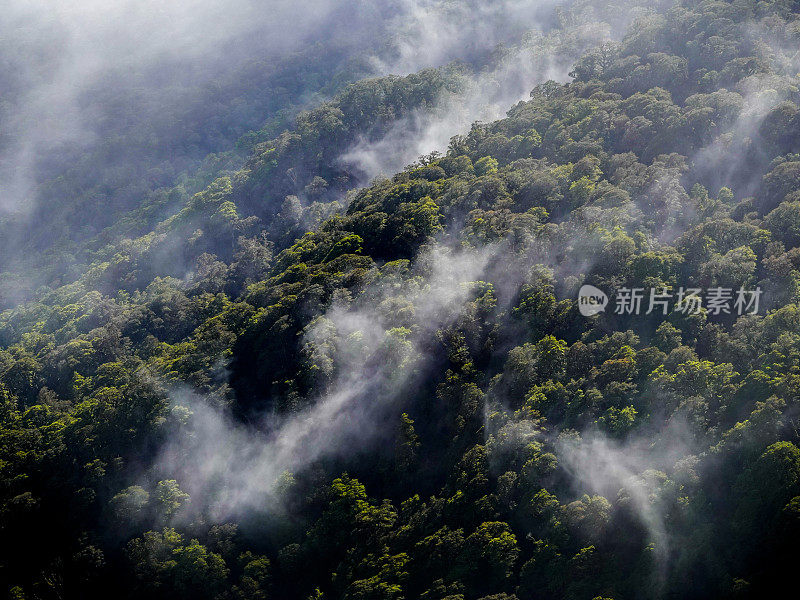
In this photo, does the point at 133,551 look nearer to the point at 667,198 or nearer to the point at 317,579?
the point at 317,579

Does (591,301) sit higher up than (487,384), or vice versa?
(591,301)

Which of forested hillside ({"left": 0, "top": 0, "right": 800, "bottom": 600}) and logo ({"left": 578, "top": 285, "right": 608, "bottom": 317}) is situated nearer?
forested hillside ({"left": 0, "top": 0, "right": 800, "bottom": 600})

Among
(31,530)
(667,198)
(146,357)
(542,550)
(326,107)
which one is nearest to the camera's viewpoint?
(542,550)

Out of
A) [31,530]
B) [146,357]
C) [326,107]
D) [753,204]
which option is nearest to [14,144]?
[326,107]
